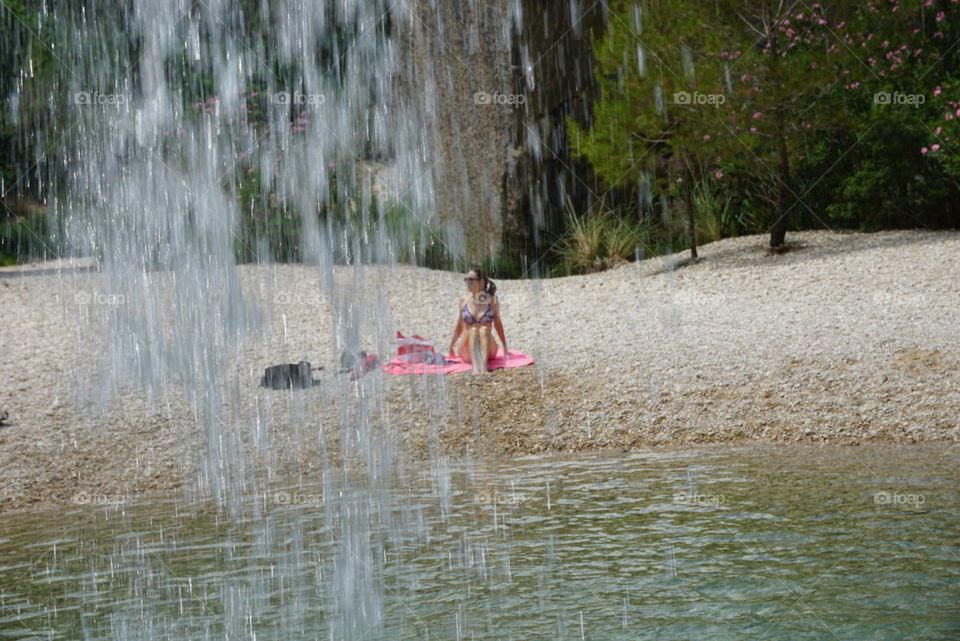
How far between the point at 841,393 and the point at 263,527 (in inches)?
180

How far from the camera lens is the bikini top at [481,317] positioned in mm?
9492

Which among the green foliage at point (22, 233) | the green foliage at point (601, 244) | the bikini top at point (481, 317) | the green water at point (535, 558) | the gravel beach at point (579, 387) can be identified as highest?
the green foliage at point (22, 233)

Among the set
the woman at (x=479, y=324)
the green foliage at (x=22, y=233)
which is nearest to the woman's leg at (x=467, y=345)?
the woman at (x=479, y=324)

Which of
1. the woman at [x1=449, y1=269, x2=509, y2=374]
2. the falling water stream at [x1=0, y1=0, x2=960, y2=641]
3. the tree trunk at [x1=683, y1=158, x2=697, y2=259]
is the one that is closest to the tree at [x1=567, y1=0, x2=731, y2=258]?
the tree trunk at [x1=683, y1=158, x2=697, y2=259]

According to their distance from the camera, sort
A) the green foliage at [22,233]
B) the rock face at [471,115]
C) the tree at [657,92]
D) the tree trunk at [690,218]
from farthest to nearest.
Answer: the green foliage at [22,233] → the rock face at [471,115] → the tree trunk at [690,218] → the tree at [657,92]

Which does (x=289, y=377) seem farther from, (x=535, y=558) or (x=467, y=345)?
(x=535, y=558)

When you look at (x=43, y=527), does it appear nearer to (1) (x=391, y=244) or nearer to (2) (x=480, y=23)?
(1) (x=391, y=244)

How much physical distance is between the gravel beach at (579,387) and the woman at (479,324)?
0.30 meters

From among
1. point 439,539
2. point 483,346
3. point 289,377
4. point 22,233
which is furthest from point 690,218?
point 22,233

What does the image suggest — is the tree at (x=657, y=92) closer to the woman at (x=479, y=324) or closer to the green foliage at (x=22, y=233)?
the woman at (x=479, y=324)

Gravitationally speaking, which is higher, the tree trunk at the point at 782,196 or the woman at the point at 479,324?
the tree trunk at the point at 782,196

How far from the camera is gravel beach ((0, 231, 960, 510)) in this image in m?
7.92

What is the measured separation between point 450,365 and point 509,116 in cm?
695

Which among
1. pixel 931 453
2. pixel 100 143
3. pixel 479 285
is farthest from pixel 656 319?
pixel 100 143
